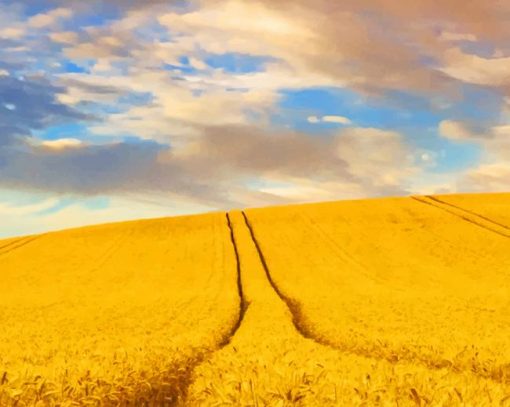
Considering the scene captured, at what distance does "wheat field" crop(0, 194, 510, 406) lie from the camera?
7.48m

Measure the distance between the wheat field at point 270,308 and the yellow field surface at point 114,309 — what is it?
49 mm

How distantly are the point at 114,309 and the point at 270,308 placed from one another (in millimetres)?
5627

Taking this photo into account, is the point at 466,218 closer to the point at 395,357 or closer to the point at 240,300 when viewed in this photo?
the point at 240,300

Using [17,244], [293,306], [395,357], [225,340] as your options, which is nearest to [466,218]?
[293,306]

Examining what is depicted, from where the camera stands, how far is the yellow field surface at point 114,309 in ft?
27.7

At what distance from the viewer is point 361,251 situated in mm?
44406

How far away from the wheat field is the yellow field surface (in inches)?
1.9

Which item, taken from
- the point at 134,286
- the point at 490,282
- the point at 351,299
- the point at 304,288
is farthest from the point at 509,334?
the point at 134,286

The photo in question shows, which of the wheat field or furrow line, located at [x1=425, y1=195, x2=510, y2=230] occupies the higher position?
furrow line, located at [x1=425, y1=195, x2=510, y2=230]

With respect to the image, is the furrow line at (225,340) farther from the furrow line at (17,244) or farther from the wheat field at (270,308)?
the furrow line at (17,244)

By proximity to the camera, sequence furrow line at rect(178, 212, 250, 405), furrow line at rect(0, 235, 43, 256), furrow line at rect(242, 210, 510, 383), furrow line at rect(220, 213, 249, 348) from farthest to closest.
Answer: furrow line at rect(0, 235, 43, 256), furrow line at rect(220, 213, 249, 348), furrow line at rect(242, 210, 510, 383), furrow line at rect(178, 212, 250, 405)

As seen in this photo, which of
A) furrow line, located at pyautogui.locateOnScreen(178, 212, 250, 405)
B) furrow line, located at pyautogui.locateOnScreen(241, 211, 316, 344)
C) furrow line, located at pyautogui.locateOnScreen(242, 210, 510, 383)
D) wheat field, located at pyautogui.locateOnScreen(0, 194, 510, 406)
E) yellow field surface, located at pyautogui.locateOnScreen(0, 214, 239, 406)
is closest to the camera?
wheat field, located at pyautogui.locateOnScreen(0, 194, 510, 406)

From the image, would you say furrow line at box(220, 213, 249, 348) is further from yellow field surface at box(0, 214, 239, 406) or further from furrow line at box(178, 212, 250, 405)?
yellow field surface at box(0, 214, 239, 406)

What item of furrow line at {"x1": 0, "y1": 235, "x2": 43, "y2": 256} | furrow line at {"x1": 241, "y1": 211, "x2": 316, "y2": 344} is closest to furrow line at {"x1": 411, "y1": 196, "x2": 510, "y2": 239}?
furrow line at {"x1": 241, "y1": 211, "x2": 316, "y2": 344}
